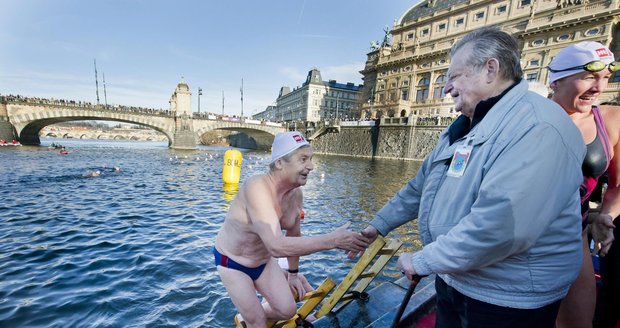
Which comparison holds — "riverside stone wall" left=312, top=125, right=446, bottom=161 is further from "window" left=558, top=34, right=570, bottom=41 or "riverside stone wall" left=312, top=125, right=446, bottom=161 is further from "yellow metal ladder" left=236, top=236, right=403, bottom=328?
"yellow metal ladder" left=236, top=236, right=403, bottom=328

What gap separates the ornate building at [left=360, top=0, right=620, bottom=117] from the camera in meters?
31.3

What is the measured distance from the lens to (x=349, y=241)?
8.05ft

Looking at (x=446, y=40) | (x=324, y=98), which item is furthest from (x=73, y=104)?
(x=324, y=98)

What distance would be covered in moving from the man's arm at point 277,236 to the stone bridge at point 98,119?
5003 cm

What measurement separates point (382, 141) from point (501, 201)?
4084 centimetres

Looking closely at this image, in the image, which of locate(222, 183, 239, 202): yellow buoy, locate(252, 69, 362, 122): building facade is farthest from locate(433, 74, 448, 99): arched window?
locate(252, 69, 362, 122): building facade

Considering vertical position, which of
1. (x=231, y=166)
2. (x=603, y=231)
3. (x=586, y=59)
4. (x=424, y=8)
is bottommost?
(x=231, y=166)

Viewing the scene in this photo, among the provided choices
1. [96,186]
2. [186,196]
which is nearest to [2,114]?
[96,186]

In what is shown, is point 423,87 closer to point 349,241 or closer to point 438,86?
point 438,86

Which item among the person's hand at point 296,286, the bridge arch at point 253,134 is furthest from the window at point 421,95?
the person's hand at point 296,286

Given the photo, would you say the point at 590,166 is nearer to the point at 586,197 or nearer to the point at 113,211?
the point at 586,197

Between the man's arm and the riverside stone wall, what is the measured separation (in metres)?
34.4

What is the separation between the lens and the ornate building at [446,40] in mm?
31297

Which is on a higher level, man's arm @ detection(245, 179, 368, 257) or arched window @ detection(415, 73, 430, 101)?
arched window @ detection(415, 73, 430, 101)
